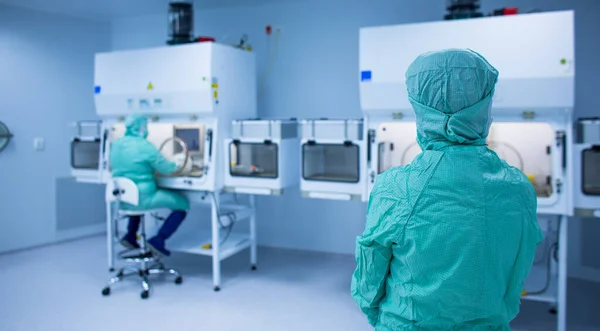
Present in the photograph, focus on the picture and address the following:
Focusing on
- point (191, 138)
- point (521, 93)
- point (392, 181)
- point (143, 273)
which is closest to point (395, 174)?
point (392, 181)

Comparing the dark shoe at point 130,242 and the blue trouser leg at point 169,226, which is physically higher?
the blue trouser leg at point 169,226

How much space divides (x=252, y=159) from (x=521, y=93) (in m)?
2.10

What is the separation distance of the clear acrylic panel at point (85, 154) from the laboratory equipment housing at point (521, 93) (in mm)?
2877

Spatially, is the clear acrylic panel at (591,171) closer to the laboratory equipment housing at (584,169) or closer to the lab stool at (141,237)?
the laboratory equipment housing at (584,169)

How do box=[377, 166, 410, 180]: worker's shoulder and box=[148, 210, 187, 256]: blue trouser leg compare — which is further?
box=[148, 210, 187, 256]: blue trouser leg

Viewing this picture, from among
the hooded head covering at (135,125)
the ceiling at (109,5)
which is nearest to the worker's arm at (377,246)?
the hooded head covering at (135,125)

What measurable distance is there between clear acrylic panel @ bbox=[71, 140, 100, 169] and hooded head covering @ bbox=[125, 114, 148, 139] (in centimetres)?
86

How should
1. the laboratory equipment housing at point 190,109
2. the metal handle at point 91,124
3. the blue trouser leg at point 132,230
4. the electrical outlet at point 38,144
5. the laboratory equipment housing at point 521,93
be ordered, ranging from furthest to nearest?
1. the electrical outlet at point 38,144
2. the metal handle at point 91,124
3. the blue trouser leg at point 132,230
4. the laboratory equipment housing at point 190,109
5. the laboratory equipment housing at point 521,93

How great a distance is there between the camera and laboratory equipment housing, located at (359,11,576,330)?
2.80 meters

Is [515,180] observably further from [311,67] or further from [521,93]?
[311,67]

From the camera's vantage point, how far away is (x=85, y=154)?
15.9ft

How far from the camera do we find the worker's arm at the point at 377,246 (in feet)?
4.31

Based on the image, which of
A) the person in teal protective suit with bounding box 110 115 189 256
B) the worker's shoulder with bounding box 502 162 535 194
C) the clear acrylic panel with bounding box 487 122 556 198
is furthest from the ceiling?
the worker's shoulder with bounding box 502 162 535 194

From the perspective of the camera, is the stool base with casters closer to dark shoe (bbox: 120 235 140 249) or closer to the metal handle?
dark shoe (bbox: 120 235 140 249)
